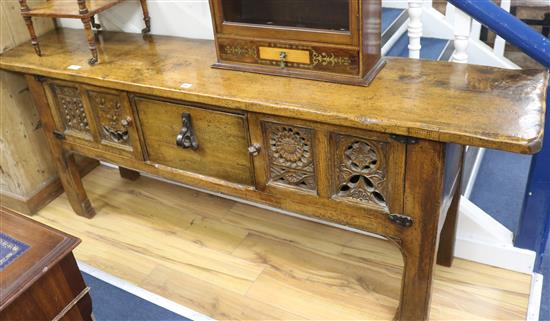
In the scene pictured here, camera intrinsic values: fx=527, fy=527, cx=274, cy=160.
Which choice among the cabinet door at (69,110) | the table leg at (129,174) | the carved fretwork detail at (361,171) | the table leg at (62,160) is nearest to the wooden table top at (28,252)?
the cabinet door at (69,110)

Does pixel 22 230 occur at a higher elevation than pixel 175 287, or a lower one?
higher

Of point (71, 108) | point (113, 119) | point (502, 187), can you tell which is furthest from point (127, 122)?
point (502, 187)

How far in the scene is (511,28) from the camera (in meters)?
1.54

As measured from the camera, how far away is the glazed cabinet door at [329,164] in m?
1.43

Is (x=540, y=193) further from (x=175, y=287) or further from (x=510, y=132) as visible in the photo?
(x=175, y=287)

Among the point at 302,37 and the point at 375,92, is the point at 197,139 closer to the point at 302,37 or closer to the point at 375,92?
the point at 302,37

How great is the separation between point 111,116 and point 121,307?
71 cm

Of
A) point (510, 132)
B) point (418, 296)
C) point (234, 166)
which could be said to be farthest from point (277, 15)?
point (418, 296)

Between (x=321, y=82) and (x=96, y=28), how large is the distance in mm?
1257

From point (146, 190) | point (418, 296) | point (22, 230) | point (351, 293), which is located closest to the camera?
point (22, 230)

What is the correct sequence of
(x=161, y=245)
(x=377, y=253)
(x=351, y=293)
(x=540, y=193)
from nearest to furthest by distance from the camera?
(x=540, y=193) → (x=351, y=293) → (x=377, y=253) → (x=161, y=245)

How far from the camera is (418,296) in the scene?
163cm

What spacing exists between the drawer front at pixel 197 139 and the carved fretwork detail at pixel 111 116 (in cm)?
10

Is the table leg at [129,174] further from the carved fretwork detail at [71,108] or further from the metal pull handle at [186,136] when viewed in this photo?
the metal pull handle at [186,136]
